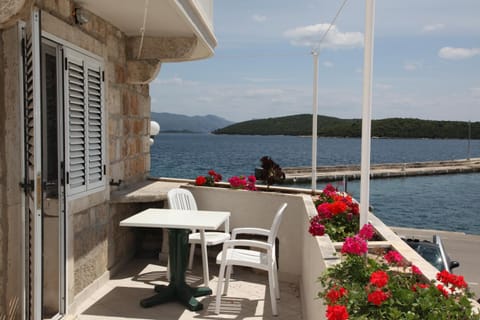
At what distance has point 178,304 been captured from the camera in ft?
13.7

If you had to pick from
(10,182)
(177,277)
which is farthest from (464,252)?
(10,182)

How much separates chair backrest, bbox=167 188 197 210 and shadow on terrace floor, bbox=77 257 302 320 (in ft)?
2.50

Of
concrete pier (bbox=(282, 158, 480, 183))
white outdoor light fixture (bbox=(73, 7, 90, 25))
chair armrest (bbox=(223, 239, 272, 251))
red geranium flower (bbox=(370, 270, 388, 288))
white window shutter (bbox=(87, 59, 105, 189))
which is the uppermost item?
white outdoor light fixture (bbox=(73, 7, 90, 25))

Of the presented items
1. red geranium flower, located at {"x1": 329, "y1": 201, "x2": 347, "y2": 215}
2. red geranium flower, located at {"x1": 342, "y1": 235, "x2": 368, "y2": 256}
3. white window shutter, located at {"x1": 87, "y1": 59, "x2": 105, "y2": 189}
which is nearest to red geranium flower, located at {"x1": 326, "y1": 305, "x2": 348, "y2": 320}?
red geranium flower, located at {"x1": 342, "y1": 235, "x2": 368, "y2": 256}

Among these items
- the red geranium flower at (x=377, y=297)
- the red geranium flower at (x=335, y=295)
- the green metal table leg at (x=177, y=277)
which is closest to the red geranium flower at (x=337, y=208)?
the green metal table leg at (x=177, y=277)

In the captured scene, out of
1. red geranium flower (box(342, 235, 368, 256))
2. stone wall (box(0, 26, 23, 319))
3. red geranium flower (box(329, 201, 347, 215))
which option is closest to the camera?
red geranium flower (box(342, 235, 368, 256))

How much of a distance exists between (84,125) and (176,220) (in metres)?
1.19

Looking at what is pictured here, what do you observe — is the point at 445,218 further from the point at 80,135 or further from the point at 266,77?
the point at 266,77

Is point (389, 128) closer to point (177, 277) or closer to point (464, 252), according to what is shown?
point (464, 252)

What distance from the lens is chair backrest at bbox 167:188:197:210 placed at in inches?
197

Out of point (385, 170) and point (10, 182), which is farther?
point (385, 170)

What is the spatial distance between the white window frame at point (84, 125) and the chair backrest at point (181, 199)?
2.58ft

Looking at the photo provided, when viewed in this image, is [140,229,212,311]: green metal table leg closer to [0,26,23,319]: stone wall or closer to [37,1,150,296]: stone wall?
[37,1,150,296]: stone wall

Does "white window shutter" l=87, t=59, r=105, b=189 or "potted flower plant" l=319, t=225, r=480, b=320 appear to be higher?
"white window shutter" l=87, t=59, r=105, b=189
